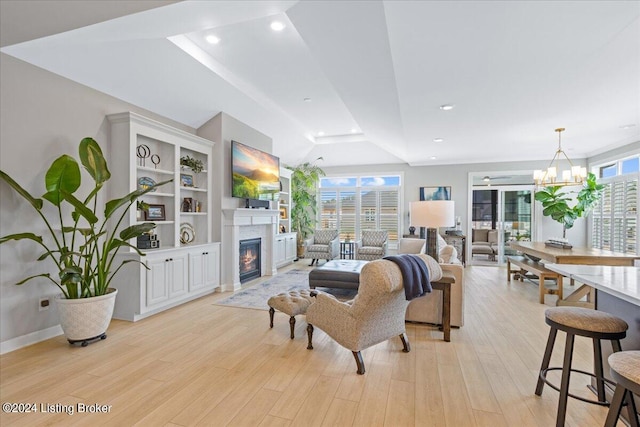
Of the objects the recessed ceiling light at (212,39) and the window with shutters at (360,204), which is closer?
the recessed ceiling light at (212,39)

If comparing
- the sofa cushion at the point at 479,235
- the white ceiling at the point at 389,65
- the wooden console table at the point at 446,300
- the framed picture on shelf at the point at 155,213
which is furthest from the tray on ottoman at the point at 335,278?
the sofa cushion at the point at 479,235

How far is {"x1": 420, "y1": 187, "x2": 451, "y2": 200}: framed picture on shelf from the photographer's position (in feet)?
26.9

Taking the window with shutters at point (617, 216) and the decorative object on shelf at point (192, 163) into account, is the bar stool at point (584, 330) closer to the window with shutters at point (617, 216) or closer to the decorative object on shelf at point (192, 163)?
the decorative object on shelf at point (192, 163)

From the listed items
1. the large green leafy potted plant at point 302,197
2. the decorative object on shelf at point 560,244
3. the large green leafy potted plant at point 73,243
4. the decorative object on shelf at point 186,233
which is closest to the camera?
the large green leafy potted plant at point 73,243

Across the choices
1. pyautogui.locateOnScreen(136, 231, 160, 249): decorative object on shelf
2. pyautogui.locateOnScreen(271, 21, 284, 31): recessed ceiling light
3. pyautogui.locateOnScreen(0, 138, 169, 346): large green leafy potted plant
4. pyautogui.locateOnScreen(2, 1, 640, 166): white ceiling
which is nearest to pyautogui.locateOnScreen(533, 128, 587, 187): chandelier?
pyautogui.locateOnScreen(2, 1, 640, 166): white ceiling

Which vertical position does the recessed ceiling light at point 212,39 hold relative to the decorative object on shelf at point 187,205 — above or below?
above

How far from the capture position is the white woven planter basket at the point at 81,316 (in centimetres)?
297

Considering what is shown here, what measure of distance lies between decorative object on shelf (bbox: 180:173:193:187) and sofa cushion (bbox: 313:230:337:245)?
3737 millimetres

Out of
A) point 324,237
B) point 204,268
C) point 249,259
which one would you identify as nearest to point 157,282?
point 204,268

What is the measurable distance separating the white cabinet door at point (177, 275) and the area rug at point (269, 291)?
0.54 meters

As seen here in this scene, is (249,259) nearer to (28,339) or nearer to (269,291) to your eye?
(269,291)

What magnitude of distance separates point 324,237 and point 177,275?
4146 millimetres

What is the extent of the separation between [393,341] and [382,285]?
1.23 meters

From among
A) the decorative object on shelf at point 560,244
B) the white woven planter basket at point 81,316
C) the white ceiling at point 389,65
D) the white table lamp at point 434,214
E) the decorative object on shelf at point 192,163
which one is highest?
the white ceiling at point 389,65
